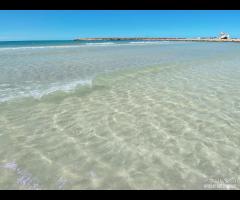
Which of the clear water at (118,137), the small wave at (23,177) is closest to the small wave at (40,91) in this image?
the clear water at (118,137)

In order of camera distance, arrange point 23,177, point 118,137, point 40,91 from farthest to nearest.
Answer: point 40,91 < point 118,137 < point 23,177

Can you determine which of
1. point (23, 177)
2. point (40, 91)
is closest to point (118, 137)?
point (23, 177)

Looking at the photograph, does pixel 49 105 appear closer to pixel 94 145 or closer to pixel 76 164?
pixel 94 145

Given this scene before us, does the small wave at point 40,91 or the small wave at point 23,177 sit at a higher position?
the small wave at point 23,177

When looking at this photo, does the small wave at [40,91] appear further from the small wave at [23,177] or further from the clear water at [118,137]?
the small wave at [23,177]

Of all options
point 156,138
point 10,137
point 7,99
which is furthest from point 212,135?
point 7,99

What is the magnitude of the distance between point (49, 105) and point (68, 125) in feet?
4.94

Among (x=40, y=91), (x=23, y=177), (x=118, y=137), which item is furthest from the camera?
(x=40, y=91)

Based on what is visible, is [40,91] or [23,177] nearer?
[23,177]

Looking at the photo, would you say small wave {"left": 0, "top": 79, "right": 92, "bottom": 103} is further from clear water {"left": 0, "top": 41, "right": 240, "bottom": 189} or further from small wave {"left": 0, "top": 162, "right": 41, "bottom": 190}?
small wave {"left": 0, "top": 162, "right": 41, "bottom": 190}

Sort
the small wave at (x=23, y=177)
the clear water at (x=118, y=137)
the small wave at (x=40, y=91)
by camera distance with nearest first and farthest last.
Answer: the small wave at (x=23, y=177), the clear water at (x=118, y=137), the small wave at (x=40, y=91)

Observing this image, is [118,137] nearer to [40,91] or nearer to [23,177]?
[23,177]

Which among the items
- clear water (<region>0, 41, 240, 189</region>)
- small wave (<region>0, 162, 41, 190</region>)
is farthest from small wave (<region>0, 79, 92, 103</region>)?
small wave (<region>0, 162, 41, 190</region>)

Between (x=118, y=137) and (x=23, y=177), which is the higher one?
(x=23, y=177)
